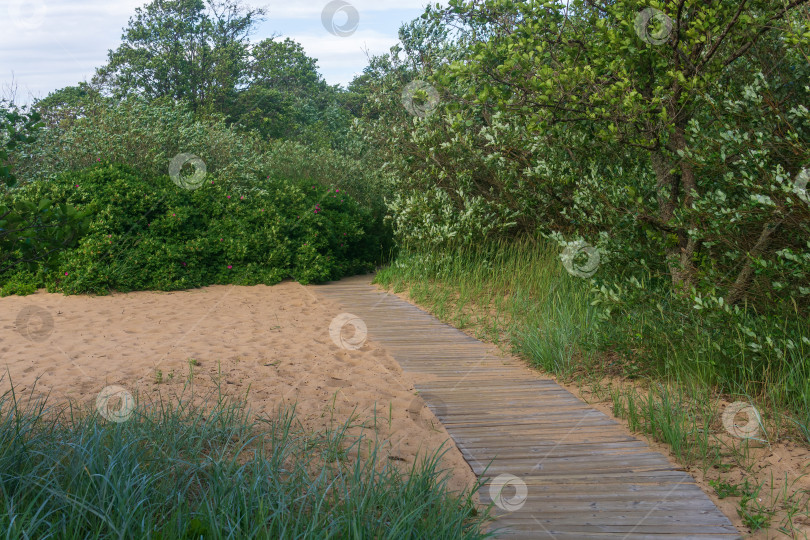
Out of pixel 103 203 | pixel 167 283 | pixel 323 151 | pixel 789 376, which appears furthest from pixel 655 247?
pixel 323 151

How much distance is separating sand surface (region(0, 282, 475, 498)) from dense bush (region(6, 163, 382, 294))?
60 cm

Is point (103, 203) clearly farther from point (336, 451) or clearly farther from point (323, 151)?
point (336, 451)

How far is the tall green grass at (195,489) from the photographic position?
8.50ft

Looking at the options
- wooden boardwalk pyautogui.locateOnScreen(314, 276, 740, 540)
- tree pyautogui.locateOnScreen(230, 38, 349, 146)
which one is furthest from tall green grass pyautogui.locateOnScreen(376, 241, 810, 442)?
tree pyautogui.locateOnScreen(230, 38, 349, 146)

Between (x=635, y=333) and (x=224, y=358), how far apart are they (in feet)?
11.8

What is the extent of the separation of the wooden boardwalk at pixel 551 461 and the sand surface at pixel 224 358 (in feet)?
0.69

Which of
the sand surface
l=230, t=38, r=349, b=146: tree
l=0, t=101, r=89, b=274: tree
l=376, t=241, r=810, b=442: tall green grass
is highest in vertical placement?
l=230, t=38, r=349, b=146: tree

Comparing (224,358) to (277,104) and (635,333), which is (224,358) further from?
(277,104)

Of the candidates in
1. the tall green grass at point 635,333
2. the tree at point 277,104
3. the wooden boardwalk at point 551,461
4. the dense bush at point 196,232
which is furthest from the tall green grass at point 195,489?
the tree at point 277,104

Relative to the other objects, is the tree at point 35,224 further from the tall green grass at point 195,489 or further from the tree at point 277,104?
the tree at point 277,104

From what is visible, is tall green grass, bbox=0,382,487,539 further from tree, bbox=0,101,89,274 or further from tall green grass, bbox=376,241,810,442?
tall green grass, bbox=376,241,810,442

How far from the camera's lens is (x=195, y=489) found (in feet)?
10.0

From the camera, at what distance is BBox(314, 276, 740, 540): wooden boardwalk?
310cm

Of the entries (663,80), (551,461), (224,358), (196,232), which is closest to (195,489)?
(551,461)
